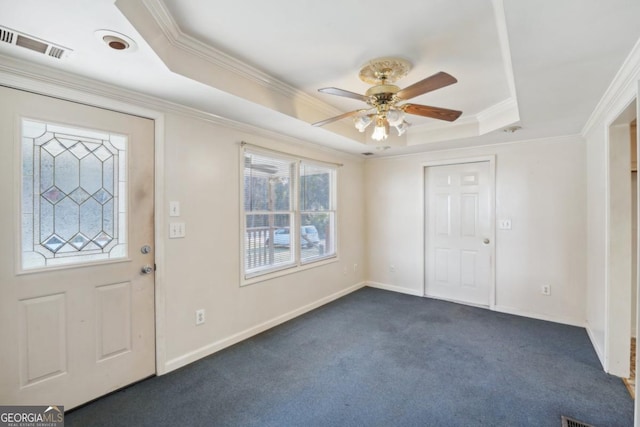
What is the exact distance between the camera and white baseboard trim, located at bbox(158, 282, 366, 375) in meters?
2.53

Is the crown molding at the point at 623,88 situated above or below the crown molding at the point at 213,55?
below

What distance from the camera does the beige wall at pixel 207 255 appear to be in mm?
2498

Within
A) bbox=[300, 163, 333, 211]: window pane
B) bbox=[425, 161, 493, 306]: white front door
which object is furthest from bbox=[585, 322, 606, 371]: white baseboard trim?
bbox=[300, 163, 333, 211]: window pane

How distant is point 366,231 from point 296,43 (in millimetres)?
3578

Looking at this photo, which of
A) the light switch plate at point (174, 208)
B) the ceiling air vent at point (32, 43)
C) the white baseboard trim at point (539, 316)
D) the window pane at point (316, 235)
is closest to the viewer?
the ceiling air vent at point (32, 43)

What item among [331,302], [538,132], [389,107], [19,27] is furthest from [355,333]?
[19,27]

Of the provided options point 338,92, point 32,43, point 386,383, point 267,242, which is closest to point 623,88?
point 338,92

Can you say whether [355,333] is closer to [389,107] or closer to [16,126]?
[389,107]

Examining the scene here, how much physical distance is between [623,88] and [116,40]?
122 inches

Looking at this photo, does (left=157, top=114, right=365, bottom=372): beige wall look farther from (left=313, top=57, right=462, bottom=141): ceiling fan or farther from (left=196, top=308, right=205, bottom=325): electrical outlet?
(left=313, top=57, right=462, bottom=141): ceiling fan

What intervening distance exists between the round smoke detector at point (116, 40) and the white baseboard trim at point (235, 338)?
2.30m

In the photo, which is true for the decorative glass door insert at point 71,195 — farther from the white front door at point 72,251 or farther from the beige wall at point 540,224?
the beige wall at point 540,224

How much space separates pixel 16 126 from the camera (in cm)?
178

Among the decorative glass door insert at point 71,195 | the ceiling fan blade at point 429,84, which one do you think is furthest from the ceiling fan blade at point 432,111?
the decorative glass door insert at point 71,195
